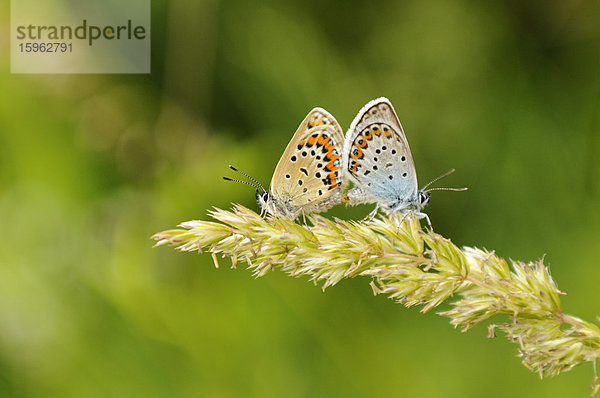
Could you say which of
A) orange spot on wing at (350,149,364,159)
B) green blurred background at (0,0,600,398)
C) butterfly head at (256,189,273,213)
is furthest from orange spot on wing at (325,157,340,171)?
green blurred background at (0,0,600,398)

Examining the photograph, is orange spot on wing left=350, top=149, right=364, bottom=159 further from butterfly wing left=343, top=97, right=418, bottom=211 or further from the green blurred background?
the green blurred background

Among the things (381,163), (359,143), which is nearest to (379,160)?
(381,163)

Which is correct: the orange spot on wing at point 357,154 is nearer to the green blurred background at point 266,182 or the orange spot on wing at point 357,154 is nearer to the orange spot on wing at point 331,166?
the orange spot on wing at point 331,166

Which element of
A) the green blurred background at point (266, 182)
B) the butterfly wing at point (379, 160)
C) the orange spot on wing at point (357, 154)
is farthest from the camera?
the green blurred background at point (266, 182)

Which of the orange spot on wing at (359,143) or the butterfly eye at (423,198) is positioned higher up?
the orange spot on wing at (359,143)

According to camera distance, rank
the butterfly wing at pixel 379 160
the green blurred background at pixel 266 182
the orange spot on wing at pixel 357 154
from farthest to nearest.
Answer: the green blurred background at pixel 266 182
the orange spot on wing at pixel 357 154
the butterfly wing at pixel 379 160

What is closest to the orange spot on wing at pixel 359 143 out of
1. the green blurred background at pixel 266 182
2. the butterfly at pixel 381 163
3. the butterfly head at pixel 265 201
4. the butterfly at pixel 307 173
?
the butterfly at pixel 381 163

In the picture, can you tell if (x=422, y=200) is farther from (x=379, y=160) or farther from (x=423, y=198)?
(x=379, y=160)
